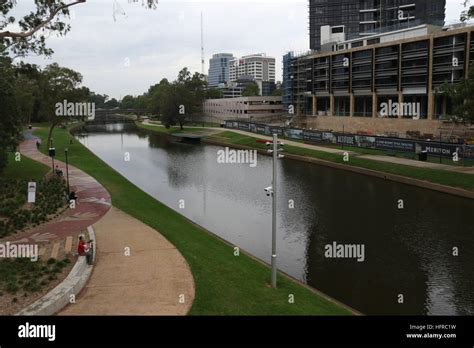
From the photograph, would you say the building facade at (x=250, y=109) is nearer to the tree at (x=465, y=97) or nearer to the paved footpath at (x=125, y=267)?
the tree at (x=465, y=97)

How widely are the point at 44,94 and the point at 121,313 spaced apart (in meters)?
51.0

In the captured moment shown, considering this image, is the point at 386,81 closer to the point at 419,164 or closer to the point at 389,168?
the point at 419,164

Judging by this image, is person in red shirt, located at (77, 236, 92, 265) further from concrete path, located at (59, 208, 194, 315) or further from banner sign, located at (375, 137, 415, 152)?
banner sign, located at (375, 137, 415, 152)

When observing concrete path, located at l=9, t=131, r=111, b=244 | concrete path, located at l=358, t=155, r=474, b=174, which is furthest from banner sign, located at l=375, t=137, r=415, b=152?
concrete path, located at l=9, t=131, r=111, b=244

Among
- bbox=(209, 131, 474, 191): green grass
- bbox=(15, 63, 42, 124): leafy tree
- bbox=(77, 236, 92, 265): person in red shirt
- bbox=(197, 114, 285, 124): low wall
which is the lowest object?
bbox=(77, 236, 92, 265): person in red shirt

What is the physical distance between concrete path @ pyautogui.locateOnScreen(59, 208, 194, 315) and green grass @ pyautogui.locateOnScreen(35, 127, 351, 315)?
23.1 inches

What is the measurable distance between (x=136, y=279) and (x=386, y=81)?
77.5m

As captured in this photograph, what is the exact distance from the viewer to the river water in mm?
19984

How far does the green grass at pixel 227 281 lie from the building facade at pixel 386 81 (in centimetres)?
4795

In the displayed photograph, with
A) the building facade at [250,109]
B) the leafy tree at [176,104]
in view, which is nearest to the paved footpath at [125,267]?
the leafy tree at [176,104]

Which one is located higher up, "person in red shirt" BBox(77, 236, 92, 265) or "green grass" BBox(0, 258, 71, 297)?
"person in red shirt" BBox(77, 236, 92, 265)

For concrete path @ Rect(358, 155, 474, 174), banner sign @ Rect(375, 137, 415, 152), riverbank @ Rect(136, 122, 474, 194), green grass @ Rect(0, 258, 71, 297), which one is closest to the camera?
green grass @ Rect(0, 258, 71, 297)

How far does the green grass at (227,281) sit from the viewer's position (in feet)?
54.0
